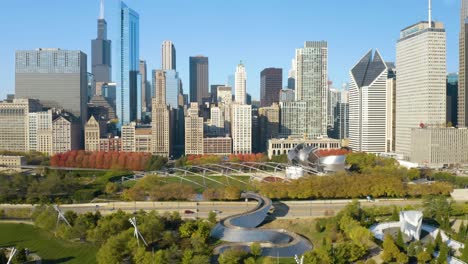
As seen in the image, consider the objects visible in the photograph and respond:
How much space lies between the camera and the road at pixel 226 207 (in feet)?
145

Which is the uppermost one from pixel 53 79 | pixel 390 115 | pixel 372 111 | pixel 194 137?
pixel 53 79

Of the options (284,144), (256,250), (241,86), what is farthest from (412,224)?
(241,86)

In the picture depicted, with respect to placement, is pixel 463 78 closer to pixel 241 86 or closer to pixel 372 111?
pixel 372 111

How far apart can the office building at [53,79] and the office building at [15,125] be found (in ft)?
60.5

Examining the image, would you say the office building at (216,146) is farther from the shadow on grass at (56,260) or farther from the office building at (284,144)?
the shadow on grass at (56,260)

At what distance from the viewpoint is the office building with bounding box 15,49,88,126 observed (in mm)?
123875

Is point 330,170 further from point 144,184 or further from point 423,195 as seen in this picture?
point 144,184

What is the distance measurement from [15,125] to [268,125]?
56954 mm

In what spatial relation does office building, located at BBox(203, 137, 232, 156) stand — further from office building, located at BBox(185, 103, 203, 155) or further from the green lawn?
the green lawn

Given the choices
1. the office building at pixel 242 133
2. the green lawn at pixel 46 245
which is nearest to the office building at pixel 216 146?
the office building at pixel 242 133

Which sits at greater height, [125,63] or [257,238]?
[125,63]

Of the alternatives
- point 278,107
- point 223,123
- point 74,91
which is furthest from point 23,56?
point 278,107

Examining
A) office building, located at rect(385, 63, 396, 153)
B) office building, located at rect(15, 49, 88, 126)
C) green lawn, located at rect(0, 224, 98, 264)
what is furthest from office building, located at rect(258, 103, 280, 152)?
green lawn, located at rect(0, 224, 98, 264)

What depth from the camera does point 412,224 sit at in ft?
111
